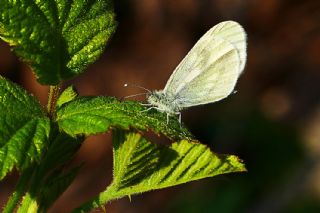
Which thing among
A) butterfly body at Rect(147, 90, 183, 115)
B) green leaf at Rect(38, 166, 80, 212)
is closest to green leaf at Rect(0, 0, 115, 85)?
green leaf at Rect(38, 166, 80, 212)

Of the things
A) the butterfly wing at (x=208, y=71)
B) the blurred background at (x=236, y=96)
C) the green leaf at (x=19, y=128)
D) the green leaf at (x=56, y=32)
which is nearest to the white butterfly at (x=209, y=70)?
the butterfly wing at (x=208, y=71)

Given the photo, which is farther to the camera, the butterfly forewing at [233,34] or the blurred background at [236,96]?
the blurred background at [236,96]

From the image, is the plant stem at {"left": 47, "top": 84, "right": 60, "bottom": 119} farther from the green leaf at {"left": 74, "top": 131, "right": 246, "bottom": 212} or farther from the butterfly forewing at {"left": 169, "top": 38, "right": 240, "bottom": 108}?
the butterfly forewing at {"left": 169, "top": 38, "right": 240, "bottom": 108}

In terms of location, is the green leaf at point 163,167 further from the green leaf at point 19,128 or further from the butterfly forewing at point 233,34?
the butterfly forewing at point 233,34

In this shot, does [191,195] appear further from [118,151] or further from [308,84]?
[118,151]

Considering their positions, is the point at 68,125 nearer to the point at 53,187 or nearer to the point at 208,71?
the point at 53,187
